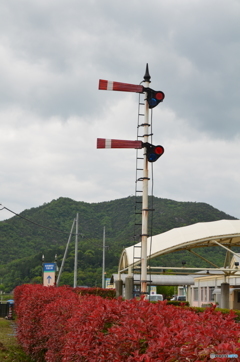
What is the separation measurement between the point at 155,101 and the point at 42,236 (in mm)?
74560

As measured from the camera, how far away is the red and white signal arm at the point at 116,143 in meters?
13.0

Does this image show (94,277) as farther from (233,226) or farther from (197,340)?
(197,340)

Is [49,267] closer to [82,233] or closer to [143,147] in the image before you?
[143,147]

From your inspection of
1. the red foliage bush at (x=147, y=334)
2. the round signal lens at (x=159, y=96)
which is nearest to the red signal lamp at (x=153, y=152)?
the round signal lens at (x=159, y=96)

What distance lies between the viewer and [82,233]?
9088cm

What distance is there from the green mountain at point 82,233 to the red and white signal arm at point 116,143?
3132 cm

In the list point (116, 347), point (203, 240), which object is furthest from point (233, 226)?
point (116, 347)

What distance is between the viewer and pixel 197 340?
378 cm

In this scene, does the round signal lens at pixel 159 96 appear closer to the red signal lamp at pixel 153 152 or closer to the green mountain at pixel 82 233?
the red signal lamp at pixel 153 152

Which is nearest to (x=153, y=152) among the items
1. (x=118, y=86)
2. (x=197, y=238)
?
(x=118, y=86)

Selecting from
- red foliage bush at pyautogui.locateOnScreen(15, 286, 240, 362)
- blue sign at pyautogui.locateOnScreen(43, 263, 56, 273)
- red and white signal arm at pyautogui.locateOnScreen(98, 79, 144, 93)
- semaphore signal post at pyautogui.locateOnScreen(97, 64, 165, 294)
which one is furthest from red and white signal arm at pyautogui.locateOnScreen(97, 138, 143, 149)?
blue sign at pyautogui.locateOnScreen(43, 263, 56, 273)

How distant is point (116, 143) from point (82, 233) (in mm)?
78767

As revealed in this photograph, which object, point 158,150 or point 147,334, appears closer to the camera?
point 147,334

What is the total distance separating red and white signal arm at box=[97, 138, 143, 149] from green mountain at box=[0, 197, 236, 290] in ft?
103
